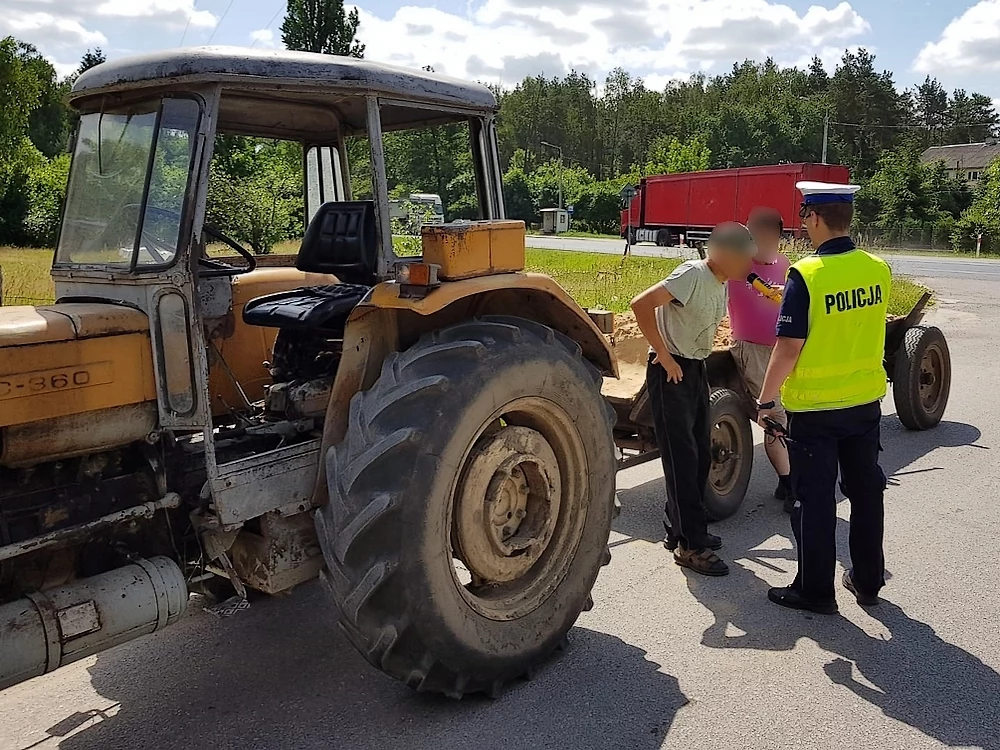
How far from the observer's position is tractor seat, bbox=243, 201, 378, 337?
3.52 metres

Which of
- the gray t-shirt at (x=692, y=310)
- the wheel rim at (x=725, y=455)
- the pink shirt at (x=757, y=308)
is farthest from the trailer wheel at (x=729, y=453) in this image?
the gray t-shirt at (x=692, y=310)

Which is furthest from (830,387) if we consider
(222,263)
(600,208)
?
(600,208)

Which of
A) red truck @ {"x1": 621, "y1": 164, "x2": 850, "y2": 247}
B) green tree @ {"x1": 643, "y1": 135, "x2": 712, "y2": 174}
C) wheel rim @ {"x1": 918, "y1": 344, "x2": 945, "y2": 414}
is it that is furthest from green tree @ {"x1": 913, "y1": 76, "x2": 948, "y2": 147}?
wheel rim @ {"x1": 918, "y1": 344, "x2": 945, "y2": 414}

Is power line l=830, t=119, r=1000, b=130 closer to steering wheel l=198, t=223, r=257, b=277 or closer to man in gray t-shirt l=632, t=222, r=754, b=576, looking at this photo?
man in gray t-shirt l=632, t=222, r=754, b=576

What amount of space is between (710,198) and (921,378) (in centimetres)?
2492

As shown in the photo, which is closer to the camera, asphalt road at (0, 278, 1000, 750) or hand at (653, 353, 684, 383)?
asphalt road at (0, 278, 1000, 750)

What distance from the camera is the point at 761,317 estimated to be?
5.57 metres

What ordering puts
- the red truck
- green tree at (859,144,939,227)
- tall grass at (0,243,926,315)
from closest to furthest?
tall grass at (0,243,926,315), the red truck, green tree at (859,144,939,227)

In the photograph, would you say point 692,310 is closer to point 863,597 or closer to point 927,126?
point 863,597

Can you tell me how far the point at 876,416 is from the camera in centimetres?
414

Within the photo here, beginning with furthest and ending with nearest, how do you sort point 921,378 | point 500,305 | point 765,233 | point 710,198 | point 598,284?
point 710,198 → point 598,284 → point 921,378 → point 765,233 → point 500,305

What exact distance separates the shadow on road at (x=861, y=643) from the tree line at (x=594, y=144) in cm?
238

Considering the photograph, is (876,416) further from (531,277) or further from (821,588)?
(531,277)

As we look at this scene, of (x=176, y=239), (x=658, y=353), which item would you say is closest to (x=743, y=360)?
(x=658, y=353)
